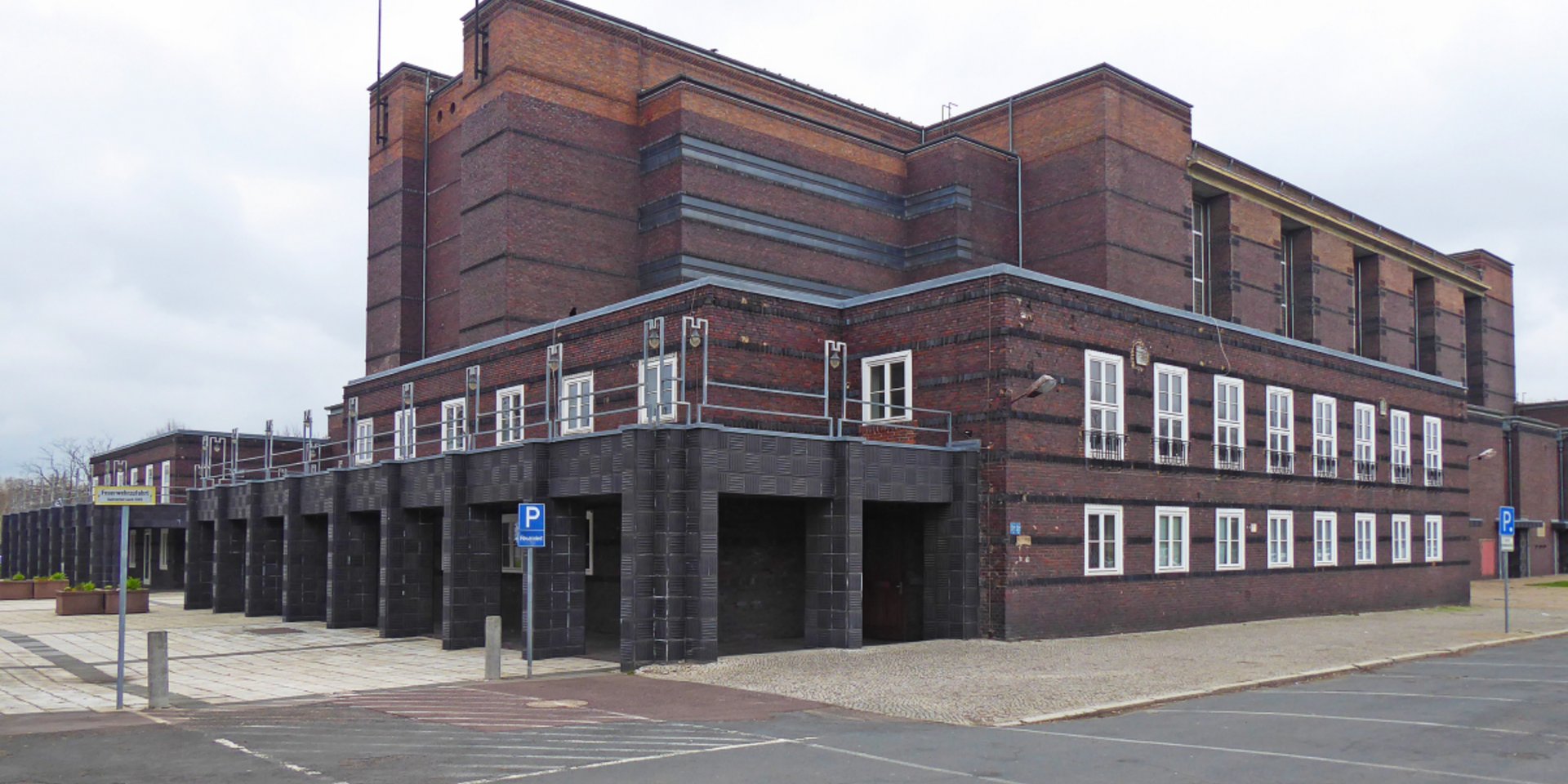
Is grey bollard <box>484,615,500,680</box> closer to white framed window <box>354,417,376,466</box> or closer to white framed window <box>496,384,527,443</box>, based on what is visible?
white framed window <box>496,384,527,443</box>

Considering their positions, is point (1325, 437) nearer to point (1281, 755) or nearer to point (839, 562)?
point (839, 562)

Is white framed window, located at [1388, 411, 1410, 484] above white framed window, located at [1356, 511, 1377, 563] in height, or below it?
above

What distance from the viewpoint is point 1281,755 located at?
1191cm

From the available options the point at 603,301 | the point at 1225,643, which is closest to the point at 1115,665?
the point at 1225,643

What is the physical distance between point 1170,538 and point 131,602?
100 feet

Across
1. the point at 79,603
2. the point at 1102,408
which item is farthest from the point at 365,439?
the point at 1102,408

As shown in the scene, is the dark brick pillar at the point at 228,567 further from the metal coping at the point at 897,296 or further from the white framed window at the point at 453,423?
the metal coping at the point at 897,296

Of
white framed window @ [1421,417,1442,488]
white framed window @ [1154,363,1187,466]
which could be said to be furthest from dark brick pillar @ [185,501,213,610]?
white framed window @ [1421,417,1442,488]

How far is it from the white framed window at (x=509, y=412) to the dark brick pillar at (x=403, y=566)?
2.72m

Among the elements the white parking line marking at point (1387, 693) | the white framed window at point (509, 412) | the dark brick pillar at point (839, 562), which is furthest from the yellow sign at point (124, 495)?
the white parking line marking at point (1387, 693)

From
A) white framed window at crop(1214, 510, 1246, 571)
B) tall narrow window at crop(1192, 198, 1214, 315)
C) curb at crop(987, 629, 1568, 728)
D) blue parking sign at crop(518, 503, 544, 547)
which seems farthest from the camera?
tall narrow window at crop(1192, 198, 1214, 315)

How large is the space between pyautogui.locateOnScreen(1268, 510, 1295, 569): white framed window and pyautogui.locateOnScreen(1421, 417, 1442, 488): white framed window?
942 cm

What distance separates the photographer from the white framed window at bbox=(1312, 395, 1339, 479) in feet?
105

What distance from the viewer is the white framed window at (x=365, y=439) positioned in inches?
1455
